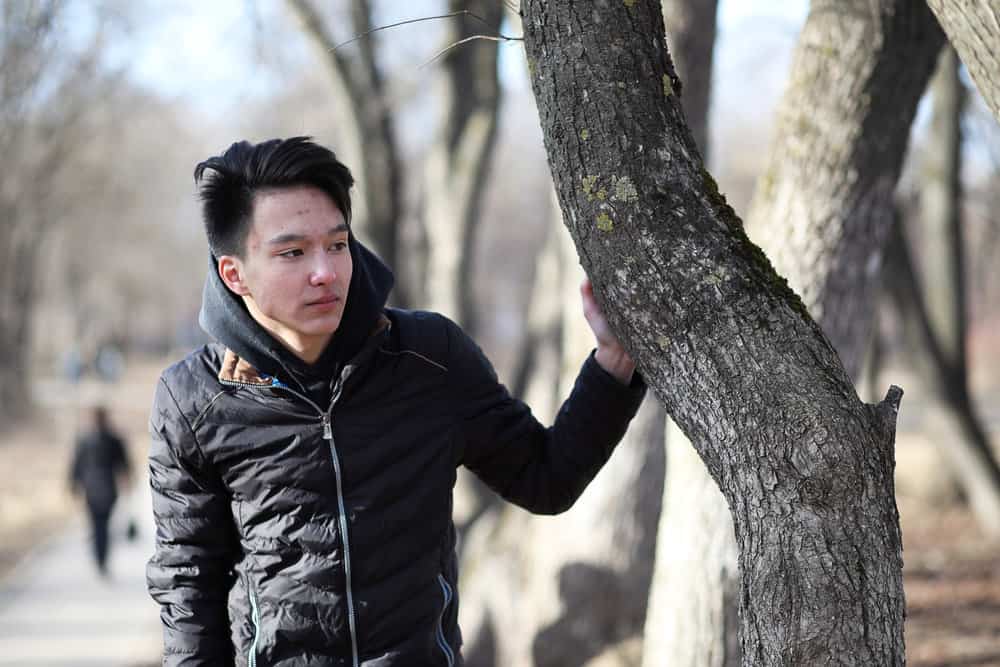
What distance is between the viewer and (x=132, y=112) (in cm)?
2325

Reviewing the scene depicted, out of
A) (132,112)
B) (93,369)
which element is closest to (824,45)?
(132,112)

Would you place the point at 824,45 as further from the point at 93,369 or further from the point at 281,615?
the point at 93,369

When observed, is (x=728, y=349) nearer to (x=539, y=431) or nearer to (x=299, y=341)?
(x=539, y=431)

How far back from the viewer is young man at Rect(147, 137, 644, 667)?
2.49 m

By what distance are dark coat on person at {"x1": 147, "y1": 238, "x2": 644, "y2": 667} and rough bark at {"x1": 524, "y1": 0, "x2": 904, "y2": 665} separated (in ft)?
1.22

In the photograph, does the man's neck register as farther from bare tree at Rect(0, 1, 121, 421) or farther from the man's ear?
bare tree at Rect(0, 1, 121, 421)

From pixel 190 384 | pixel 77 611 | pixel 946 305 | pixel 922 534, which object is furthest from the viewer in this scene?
pixel 922 534

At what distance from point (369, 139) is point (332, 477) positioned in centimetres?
736

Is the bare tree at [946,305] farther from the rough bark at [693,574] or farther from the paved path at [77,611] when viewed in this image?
the paved path at [77,611]

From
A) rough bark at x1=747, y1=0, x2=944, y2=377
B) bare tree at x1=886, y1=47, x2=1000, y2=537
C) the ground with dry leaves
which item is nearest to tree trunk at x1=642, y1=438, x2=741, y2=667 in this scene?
rough bark at x1=747, y1=0, x2=944, y2=377

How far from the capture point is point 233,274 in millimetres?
2623

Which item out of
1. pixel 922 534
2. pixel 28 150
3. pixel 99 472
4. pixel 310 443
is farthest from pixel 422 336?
pixel 28 150

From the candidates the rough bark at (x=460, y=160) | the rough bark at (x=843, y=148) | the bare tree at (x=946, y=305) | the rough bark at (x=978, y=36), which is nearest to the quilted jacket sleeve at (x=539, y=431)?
the rough bark at (x=978, y=36)

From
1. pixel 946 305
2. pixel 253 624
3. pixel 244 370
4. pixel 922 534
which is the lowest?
pixel 253 624
